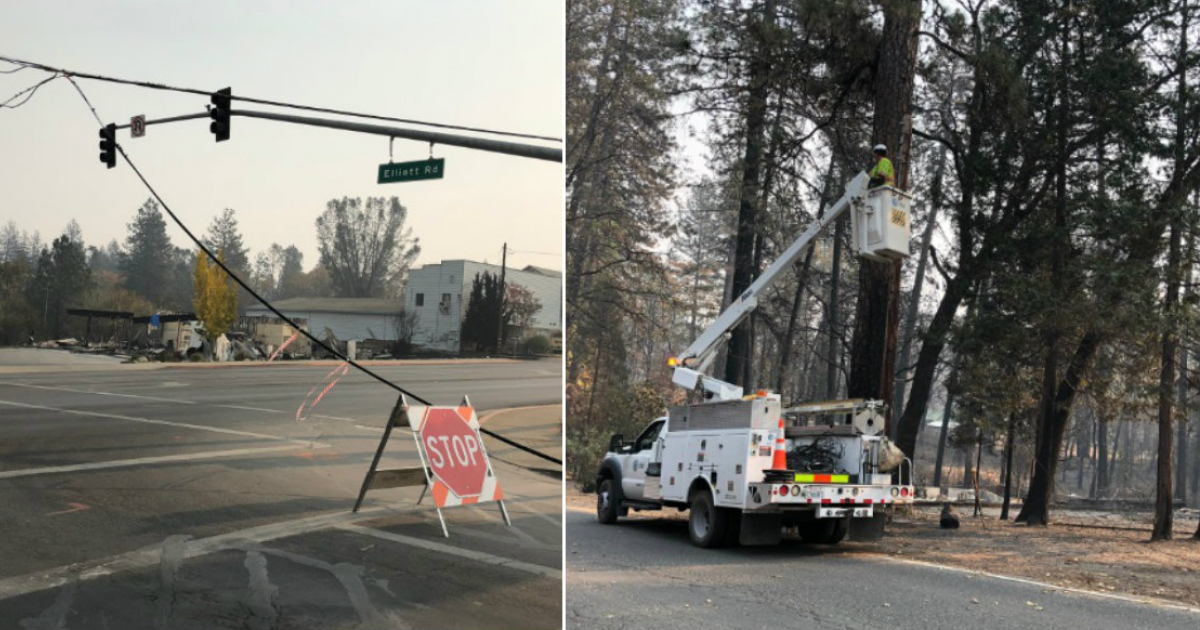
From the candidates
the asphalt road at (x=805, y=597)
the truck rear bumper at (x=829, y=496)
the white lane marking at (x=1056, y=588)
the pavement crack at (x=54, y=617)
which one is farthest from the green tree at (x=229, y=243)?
the white lane marking at (x=1056, y=588)

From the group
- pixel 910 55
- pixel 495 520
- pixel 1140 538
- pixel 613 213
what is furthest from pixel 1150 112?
pixel 495 520

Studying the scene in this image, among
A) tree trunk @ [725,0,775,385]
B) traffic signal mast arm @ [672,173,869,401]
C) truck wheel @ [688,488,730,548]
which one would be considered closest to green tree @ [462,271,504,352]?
truck wheel @ [688,488,730,548]

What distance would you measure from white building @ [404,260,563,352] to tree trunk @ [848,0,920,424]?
898cm

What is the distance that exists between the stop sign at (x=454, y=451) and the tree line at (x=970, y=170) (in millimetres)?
8974

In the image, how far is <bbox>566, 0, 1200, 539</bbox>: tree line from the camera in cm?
1240

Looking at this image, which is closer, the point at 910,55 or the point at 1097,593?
the point at 1097,593

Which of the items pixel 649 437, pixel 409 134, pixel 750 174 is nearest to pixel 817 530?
pixel 649 437

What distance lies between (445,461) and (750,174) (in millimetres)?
12820

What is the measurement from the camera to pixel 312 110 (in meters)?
3.28

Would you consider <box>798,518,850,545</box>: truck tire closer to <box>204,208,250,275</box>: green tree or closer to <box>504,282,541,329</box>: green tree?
<box>504,282,541,329</box>: green tree

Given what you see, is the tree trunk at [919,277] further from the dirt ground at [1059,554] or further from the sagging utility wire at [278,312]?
the sagging utility wire at [278,312]

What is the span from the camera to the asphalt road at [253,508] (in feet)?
9.17

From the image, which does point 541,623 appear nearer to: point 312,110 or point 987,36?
point 312,110

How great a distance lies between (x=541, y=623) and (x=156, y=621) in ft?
3.70
